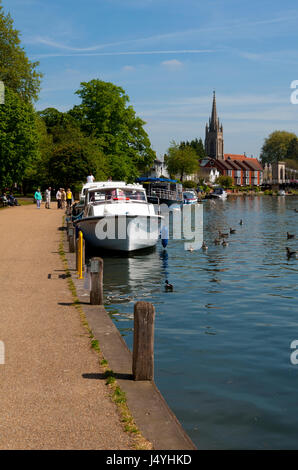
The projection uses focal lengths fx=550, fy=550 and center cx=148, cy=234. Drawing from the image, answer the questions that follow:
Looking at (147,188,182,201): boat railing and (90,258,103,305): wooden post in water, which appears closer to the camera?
(90,258,103,305): wooden post in water

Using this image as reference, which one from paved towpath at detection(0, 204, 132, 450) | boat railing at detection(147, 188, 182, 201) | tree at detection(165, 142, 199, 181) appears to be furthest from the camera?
tree at detection(165, 142, 199, 181)

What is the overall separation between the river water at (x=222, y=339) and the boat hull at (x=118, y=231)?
88 cm

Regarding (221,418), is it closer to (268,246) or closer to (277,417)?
(277,417)

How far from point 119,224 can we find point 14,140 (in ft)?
92.0

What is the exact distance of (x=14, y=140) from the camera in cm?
4828

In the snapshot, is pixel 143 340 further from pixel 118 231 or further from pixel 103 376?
pixel 118 231

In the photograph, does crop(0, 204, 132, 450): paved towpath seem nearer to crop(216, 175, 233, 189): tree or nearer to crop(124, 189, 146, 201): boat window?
crop(124, 189, 146, 201): boat window

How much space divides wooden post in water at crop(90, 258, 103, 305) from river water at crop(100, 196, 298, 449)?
78 cm

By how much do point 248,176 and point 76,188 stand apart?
14089cm

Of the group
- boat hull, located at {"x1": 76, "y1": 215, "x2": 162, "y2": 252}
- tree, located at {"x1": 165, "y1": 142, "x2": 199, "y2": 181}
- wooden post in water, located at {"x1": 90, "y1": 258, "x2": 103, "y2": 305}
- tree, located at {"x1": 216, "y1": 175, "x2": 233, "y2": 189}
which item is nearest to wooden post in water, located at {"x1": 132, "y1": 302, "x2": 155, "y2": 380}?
wooden post in water, located at {"x1": 90, "y1": 258, "x2": 103, "y2": 305}

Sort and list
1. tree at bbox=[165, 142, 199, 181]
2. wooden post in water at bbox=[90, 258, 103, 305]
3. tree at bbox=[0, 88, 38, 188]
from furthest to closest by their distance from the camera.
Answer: tree at bbox=[165, 142, 199, 181], tree at bbox=[0, 88, 38, 188], wooden post in water at bbox=[90, 258, 103, 305]

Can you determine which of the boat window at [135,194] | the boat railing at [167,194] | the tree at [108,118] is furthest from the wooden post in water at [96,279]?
the tree at [108,118]

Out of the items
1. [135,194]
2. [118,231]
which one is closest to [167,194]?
[135,194]

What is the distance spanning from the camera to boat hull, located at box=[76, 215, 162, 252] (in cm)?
2345
